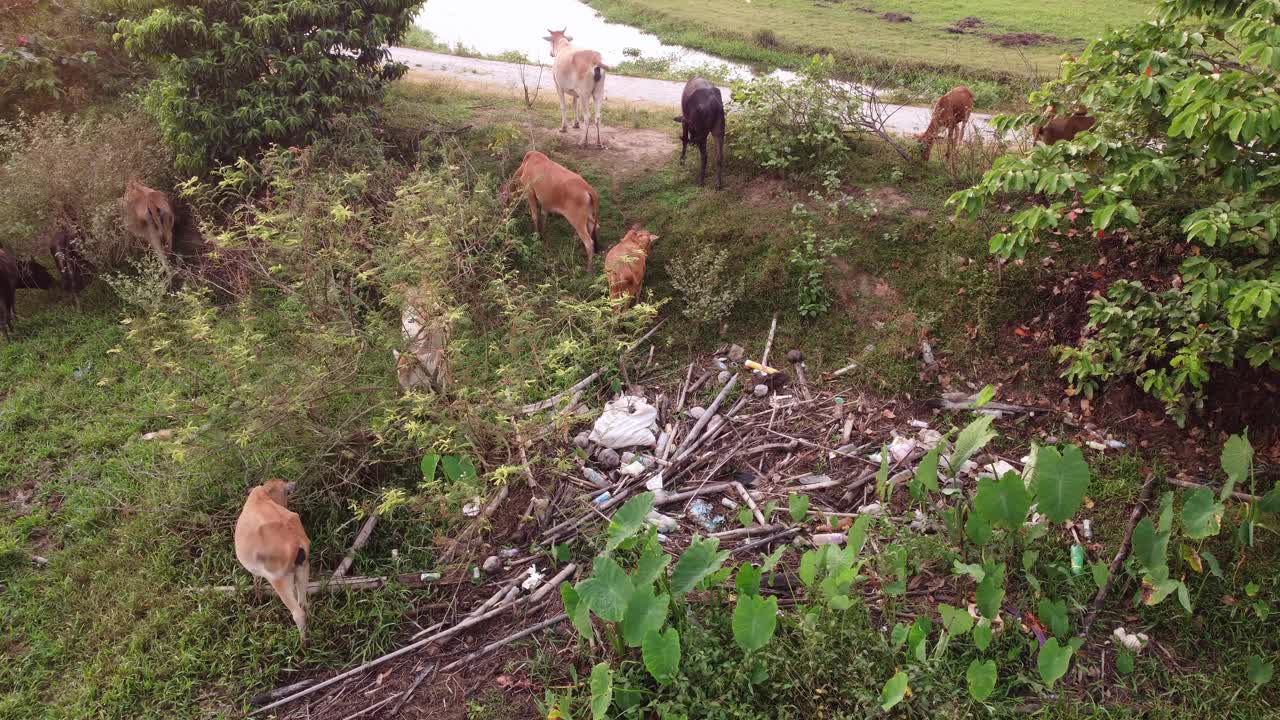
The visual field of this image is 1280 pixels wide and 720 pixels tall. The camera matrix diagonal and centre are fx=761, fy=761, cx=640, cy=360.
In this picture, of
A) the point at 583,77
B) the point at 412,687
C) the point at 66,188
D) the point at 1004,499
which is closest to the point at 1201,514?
the point at 1004,499

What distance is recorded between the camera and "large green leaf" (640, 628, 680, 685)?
3406 millimetres

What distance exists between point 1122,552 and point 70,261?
951 centimetres

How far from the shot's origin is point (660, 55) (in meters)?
18.4

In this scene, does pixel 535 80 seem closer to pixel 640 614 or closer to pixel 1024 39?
pixel 1024 39

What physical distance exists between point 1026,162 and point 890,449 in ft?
6.50

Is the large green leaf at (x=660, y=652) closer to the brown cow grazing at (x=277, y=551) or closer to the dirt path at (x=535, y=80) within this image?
the brown cow grazing at (x=277, y=551)

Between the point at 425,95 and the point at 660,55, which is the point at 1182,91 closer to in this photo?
the point at 425,95

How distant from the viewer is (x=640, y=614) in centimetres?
352

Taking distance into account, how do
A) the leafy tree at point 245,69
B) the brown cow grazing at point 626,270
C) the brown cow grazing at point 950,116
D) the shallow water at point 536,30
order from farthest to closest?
the shallow water at point 536,30
the leafy tree at point 245,69
the brown cow grazing at point 950,116
the brown cow grazing at point 626,270

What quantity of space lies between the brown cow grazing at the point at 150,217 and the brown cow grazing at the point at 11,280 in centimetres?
108

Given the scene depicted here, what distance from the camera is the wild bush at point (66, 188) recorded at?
7844 millimetres

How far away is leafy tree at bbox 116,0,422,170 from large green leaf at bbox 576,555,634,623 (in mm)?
6455

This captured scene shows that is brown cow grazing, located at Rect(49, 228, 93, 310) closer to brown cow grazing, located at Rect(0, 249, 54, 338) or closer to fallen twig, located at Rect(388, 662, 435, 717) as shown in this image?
brown cow grazing, located at Rect(0, 249, 54, 338)

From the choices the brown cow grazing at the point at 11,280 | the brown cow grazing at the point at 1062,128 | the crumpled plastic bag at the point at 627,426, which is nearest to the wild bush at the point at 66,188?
the brown cow grazing at the point at 11,280
